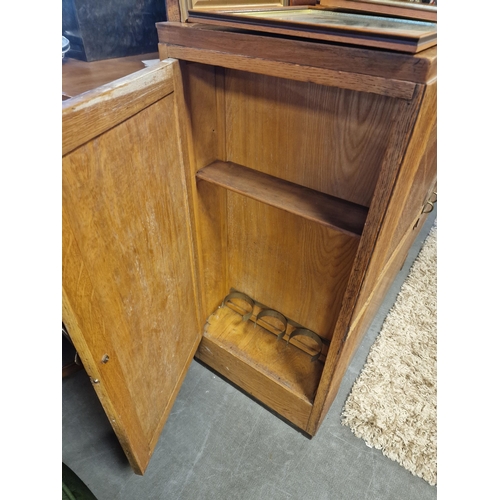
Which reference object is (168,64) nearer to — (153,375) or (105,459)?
(153,375)

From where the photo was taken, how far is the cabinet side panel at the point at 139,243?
58cm

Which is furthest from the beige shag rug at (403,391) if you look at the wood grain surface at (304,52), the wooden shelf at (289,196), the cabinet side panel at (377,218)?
the wood grain surface at (304,52)

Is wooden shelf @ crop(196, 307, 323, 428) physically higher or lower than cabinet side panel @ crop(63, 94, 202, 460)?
lower

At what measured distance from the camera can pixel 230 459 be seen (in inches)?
48.4

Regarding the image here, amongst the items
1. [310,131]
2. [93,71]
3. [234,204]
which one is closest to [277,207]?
[310,131]

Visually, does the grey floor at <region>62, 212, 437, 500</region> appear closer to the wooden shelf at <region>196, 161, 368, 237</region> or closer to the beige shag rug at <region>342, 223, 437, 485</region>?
the beige shag rug at <region>342, 223, 437, 485</region>

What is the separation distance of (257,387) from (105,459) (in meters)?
→ 0.59

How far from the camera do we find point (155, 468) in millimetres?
1196

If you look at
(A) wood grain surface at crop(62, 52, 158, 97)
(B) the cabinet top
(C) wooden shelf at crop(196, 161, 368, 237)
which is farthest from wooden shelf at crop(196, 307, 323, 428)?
(B) the cabinet top

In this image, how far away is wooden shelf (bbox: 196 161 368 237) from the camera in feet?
2.67

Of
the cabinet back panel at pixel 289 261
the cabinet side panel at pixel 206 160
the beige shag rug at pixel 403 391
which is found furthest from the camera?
the beige shag rug at pixel 403 391

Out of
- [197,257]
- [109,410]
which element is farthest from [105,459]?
[197,257]

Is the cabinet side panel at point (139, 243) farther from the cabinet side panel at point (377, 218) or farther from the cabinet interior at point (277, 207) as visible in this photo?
the cabinet side panel at point (377, 218)

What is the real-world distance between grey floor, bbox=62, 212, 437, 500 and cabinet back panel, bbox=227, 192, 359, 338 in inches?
16.7
